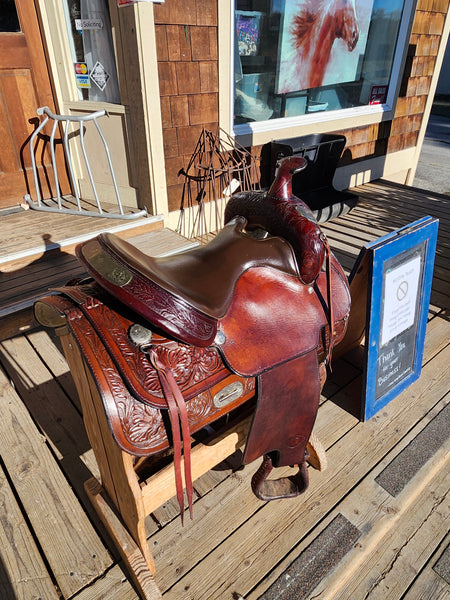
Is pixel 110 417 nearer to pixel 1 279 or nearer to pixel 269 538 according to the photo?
pixel 269 538

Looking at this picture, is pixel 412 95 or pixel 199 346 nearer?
pixel 199 346

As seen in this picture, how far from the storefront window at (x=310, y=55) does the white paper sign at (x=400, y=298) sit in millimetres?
2602

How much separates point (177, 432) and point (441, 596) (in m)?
1.11

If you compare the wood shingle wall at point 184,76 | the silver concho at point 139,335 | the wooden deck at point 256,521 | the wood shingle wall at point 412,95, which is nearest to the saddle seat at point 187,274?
the silver concho at point 139,335

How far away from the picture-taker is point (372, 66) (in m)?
4.98

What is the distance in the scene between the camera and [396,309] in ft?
6.12

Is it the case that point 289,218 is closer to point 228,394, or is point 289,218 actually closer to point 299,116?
point 228,394

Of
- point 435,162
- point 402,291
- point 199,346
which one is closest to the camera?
point 199,346

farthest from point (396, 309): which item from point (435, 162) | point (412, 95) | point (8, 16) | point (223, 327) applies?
point (435, 162)

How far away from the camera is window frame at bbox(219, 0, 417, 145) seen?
3.20 meters

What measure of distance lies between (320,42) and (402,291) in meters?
3.58

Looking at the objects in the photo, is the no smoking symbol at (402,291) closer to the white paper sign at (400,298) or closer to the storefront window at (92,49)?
the white paper sign at (400,298)

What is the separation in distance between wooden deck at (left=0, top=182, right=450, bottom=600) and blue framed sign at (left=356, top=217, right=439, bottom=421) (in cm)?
15

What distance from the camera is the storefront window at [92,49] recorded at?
2.92 meters
